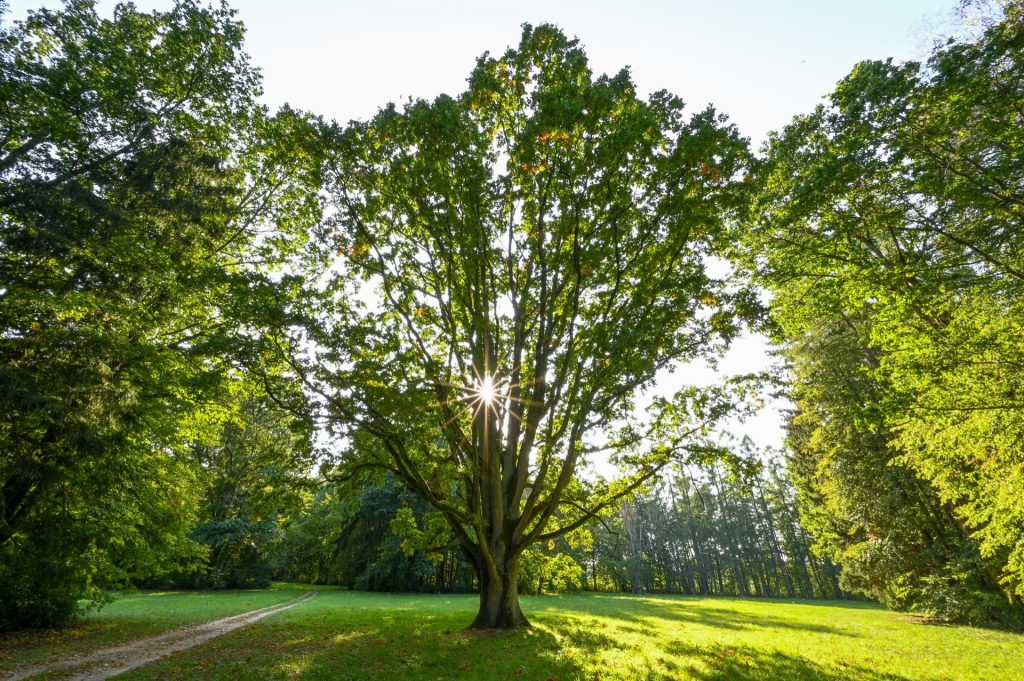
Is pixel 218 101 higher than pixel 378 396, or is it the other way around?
pixel 218 101

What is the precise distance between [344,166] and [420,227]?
8.21ft

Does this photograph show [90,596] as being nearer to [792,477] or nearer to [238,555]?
[238,555]

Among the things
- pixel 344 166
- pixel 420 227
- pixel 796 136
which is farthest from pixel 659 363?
pixel 344 166

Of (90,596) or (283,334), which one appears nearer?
(283,334)

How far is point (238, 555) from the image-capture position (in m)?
35.4

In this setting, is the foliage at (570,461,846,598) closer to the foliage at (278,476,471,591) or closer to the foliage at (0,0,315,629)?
the foliage at (278,476,471,591)

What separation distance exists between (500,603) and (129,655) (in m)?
9.19

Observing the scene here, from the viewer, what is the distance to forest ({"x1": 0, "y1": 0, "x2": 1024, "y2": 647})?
924 centimetres

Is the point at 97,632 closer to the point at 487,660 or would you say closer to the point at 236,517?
the point at 487,660

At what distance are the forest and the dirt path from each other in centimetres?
188

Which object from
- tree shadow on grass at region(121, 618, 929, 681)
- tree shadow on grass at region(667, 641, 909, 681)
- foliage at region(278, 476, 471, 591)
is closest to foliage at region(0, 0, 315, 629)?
tree shadow on grass at region(121, 618, 929, 681)

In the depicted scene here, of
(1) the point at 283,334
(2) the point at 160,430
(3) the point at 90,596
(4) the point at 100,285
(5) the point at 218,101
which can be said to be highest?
(5) the point at 218,101

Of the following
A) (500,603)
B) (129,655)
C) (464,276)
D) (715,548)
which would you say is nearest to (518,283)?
(464,276)

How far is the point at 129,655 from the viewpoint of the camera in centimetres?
1022
